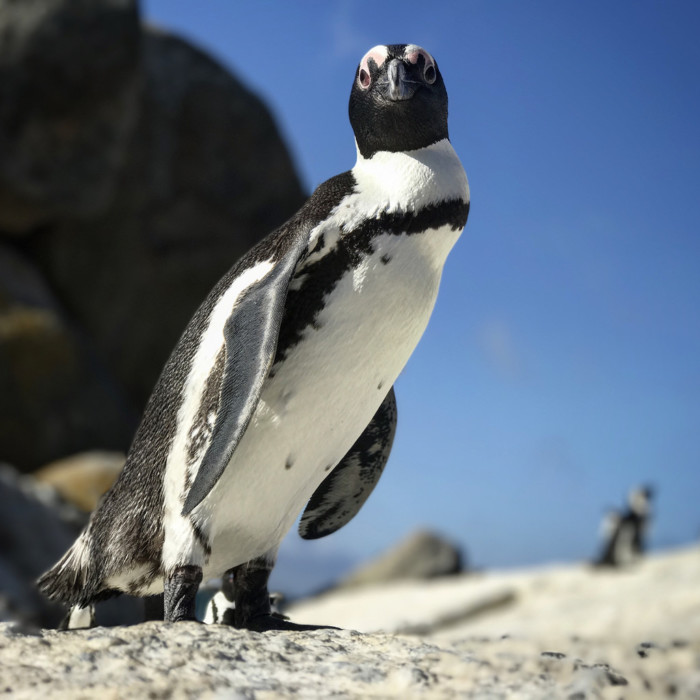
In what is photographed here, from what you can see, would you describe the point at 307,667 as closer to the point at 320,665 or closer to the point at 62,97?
the point at 320,665

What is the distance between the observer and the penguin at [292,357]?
166 cm

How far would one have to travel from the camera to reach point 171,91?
36.6ft

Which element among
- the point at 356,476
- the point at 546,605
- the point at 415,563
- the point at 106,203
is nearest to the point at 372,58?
the point at 356,476

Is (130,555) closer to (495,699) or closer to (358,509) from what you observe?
(358,509)

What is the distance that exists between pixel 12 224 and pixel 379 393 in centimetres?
894

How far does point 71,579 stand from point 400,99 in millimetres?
1213

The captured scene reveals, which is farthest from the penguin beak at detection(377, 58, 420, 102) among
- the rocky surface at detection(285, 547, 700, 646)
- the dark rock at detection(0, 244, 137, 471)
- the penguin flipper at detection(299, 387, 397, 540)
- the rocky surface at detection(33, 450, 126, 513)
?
the dark rock at detection(0, 244, 137, 471)

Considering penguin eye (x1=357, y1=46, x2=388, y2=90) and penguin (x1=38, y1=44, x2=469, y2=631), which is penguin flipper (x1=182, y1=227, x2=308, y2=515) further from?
penguin eye (x1=357, y1=46, x2=388, y2=90)

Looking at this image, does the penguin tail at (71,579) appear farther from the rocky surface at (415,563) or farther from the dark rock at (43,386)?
the rocky surface at (415,563)

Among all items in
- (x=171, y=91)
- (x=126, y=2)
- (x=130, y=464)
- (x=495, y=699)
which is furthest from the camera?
(x=171, y=91)

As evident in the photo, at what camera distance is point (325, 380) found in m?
1.70

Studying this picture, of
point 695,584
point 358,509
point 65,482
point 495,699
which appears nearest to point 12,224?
point 65,482

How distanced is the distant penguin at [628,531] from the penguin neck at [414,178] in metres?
8.10

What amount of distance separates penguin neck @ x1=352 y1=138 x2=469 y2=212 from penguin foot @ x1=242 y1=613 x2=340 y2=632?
0.82 m
